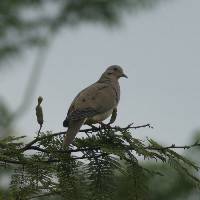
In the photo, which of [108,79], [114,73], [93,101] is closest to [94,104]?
[93,101]

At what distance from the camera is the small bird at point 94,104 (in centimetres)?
481

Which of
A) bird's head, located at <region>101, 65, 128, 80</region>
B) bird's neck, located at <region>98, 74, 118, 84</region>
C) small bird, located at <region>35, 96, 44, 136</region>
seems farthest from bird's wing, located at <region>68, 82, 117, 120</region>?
small bird, located at <region>35, 96, 44, 136</region>

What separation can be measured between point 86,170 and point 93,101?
2606 millimetres

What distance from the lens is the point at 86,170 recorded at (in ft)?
10.0

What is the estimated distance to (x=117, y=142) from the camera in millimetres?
3172

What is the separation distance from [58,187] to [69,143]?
10.9 inches

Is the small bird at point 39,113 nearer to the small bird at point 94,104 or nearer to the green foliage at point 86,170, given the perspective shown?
the green foliage at point 86,170

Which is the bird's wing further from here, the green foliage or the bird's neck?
the green foliage

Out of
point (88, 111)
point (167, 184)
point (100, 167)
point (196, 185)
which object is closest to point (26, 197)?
point (100, 167)

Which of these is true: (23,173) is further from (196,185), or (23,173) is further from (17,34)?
(17,34)

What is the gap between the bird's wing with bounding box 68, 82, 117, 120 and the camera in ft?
16.5

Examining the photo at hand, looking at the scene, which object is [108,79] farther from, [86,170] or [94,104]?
[86,170]

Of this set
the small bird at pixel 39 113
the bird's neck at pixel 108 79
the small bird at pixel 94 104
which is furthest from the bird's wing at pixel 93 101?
the small bird at pixel 39 113

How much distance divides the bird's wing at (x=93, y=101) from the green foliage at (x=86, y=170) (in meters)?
1.61
